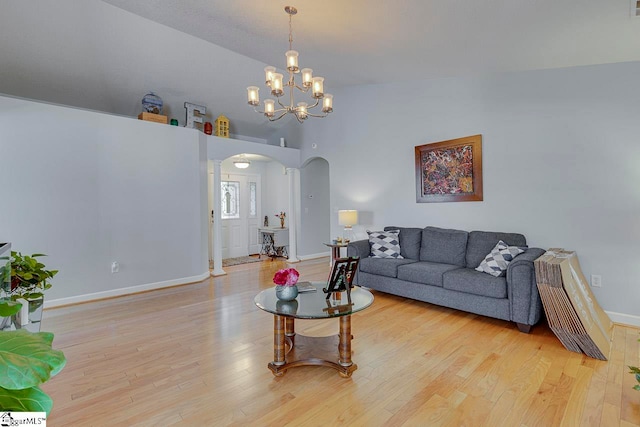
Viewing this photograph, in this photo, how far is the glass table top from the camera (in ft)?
6.88

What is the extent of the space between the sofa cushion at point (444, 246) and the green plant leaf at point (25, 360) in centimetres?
388

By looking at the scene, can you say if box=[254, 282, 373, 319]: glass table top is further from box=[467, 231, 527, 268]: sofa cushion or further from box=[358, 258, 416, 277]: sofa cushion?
box=[467, 231, 527, 268]: sofa cushion

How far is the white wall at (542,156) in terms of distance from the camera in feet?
9.68

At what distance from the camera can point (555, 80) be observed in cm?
329

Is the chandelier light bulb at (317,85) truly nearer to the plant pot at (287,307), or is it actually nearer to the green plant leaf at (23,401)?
the plant pot at (287,307)

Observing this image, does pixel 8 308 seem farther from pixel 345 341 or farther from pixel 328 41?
pixel 328 41

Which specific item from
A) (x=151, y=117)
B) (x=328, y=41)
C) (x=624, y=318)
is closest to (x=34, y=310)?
(x=151, y=117)

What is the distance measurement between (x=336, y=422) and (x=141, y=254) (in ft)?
12.5

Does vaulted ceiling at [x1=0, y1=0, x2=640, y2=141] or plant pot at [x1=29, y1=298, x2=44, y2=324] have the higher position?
vaulted ceiling at [x1=0, y1=0, x2=640, y2=141]

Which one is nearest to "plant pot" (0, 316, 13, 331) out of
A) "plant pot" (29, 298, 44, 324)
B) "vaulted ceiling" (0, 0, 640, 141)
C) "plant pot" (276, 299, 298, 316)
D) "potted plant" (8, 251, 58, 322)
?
"potted plant" (8, 251, 58, 322)

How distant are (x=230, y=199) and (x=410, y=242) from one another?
4572 mm

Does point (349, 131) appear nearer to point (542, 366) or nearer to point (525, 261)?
point (525, 261)

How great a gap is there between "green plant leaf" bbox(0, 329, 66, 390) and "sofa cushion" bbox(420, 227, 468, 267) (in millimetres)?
3882

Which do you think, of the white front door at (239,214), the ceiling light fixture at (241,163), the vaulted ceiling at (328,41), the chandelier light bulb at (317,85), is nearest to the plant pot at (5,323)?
the chandelier light bulb at (317,85)
